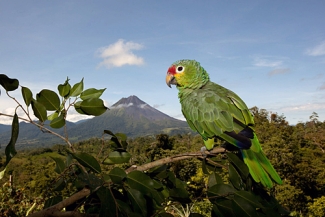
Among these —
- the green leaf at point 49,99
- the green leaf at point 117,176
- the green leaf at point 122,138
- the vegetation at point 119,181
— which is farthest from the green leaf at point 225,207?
the green leaf at point 49,99

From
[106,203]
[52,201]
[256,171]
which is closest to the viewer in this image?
[106,203]

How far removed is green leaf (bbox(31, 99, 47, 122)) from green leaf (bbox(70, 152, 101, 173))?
279 millimetres

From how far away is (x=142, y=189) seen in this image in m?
0.90

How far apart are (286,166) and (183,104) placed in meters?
20.0

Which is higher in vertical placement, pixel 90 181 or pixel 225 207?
pixel 90 181

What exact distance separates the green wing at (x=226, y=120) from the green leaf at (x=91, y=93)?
1.01 m

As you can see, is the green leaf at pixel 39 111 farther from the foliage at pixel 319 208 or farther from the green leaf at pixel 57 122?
the foliage at pixel 319 208

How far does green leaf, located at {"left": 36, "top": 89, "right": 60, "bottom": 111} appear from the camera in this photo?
107cm

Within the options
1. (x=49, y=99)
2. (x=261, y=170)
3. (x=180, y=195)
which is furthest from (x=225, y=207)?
(x=49, y=99)

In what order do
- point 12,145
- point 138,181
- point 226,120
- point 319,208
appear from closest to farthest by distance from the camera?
point 12,145, point 138,181, point 226,120, point 319,208

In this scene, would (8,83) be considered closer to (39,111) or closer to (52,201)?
(39,111)

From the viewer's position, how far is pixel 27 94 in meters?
0.96

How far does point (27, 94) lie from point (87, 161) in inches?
15.1

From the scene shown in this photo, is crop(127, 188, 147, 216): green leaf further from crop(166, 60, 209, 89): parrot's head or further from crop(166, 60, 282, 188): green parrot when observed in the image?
crop(166, 60, 209, 89): parrot's head
